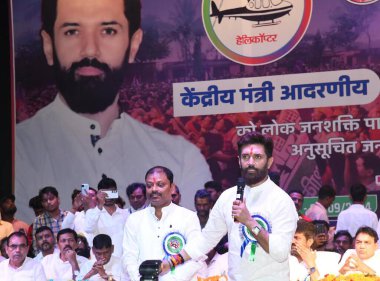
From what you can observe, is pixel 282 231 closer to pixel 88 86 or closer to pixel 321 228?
pixel 321 228

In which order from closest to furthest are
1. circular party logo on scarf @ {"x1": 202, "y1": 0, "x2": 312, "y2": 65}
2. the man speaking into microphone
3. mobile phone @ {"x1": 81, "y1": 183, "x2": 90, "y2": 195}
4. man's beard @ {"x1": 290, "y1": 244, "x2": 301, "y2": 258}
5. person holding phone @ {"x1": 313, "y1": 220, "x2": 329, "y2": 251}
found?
the man speaking into microphone < man's beard @ {"x1": 290, "y1": 244, "x2": 301, "y2": 258} < person holding phone @ {"x1": 313, "y1": 220, "x2": 329, "y2": 251} < mobile phone @ {"x1": 81, "y1": 183, "x2": 90, "y2": 195} < circular party logo on scarf @ {"x1": 202, "y1": 0, "x2": 312, "y2": 65}

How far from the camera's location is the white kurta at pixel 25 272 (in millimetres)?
7379

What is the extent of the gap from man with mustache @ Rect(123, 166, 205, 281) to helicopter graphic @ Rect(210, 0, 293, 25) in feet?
19.4

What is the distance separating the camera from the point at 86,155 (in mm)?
11625

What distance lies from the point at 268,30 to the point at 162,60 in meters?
1.43

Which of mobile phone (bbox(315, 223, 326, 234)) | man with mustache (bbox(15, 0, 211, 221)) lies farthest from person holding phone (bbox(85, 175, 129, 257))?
man with mustache (bbox(15, 0, 211, 221))

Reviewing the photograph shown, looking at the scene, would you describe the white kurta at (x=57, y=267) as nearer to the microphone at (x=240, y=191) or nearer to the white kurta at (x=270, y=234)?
the white kurta at (x=270, y=234)

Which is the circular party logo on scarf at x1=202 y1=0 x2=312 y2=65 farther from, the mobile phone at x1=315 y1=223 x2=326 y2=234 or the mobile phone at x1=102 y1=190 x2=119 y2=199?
the mobile phone at x1=102 y1=190 x2=119 y2=199

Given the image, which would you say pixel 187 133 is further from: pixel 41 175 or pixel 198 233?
pixel 198 233

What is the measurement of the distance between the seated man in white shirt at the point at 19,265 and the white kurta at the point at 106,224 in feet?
2.93

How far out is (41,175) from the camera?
465 inches

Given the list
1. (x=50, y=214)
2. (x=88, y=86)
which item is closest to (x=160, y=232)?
(x=50, y=214)

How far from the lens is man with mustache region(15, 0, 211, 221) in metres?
11.4

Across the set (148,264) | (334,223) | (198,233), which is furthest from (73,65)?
(148,264)
